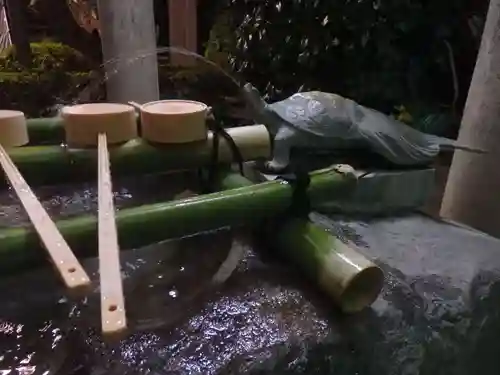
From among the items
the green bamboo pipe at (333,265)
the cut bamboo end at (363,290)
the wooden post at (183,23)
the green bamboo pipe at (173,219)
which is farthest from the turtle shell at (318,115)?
the wooden post at (183,23)

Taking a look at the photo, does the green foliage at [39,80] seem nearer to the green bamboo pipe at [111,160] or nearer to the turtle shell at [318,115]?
the green bamboo pipe at [111,160]

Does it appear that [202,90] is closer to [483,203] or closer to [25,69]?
[25,69]

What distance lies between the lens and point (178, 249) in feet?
4.57

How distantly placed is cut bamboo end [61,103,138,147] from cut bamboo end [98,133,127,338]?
332mm

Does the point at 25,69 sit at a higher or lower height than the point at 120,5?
lower

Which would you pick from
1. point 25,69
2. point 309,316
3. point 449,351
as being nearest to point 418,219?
point 449,351

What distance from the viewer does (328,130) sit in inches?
61.3

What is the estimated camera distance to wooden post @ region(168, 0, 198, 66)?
4484 mm

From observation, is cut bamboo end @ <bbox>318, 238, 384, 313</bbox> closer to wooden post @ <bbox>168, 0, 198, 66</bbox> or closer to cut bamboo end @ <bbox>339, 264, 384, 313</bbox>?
cut bamboo end @ <bbox>339, 264, 384, 313</bbox>

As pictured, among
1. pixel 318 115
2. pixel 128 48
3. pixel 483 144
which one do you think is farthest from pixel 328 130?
pixel 128 48

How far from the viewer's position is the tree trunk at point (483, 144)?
5.61ft

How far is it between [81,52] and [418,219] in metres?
3.71

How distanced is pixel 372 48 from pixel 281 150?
168 cm

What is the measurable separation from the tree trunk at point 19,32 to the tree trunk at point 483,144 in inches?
123
